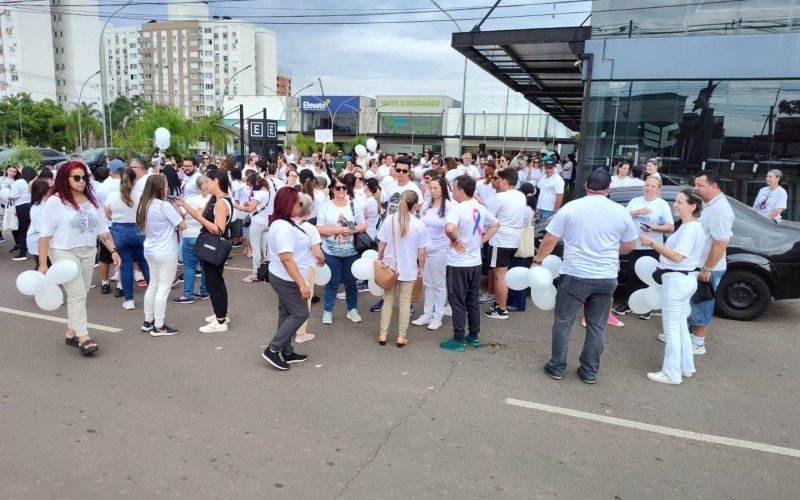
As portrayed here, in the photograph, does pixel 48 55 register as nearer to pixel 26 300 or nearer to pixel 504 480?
pixel 26 300

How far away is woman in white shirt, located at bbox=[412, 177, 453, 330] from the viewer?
18.3ft

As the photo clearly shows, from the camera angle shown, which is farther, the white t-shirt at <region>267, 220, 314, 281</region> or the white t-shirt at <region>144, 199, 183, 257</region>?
the white t-shirt at <region>144, 199, 183, 257</region>

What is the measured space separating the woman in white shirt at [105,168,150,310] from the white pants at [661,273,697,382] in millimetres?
5962

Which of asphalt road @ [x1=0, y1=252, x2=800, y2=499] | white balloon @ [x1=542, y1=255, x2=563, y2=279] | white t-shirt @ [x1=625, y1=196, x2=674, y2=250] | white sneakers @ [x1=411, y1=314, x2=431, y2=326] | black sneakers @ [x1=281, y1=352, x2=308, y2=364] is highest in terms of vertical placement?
white t-shirt @ [x1=625, y1=196, x2=674, y2=250]

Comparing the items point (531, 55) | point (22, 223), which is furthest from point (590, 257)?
point (531, 55)

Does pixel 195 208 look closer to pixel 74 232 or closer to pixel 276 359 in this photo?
pixel 74 232

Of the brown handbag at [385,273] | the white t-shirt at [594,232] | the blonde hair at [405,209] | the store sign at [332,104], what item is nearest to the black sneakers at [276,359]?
the brown handbag at [385,273]

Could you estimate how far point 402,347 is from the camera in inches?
221

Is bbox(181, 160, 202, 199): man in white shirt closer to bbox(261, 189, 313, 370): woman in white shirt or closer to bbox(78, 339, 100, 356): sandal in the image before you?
bbox(78, 339, 100, 356): sandal

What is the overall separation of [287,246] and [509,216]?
2997mm

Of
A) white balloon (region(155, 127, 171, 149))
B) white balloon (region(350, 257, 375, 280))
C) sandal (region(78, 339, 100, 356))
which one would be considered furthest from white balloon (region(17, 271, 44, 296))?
white balloon (region(155, 127, 171, 149))

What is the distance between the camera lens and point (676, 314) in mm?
4828

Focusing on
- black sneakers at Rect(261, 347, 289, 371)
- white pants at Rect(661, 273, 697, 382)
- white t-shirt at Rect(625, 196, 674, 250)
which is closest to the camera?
white pants at Rect(661, 273, 697, 382)

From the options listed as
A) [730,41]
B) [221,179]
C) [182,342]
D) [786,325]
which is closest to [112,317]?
[182,342]
